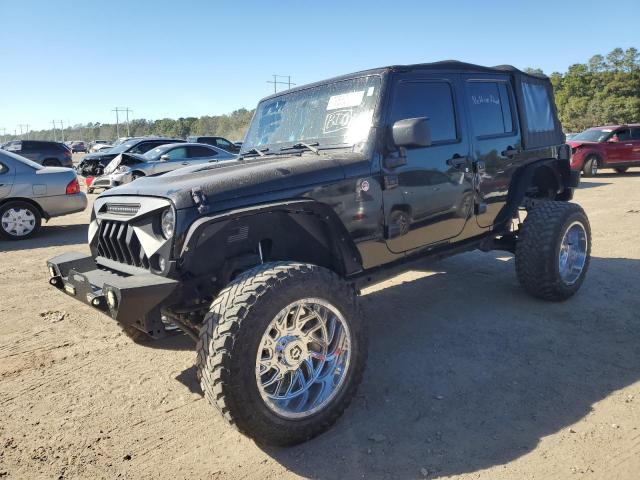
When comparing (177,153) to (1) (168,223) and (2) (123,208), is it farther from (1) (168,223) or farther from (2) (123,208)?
(1) (168,223)

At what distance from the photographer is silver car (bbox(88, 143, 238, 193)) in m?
12.3

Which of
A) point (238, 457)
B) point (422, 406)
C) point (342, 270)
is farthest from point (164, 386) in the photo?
point (422, 406)

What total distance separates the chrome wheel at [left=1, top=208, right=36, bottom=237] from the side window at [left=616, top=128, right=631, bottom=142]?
16.9m

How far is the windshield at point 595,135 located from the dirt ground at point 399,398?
1313cm

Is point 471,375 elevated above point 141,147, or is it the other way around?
point 141,147

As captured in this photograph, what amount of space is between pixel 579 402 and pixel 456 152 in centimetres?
199

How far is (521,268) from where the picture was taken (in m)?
4.56

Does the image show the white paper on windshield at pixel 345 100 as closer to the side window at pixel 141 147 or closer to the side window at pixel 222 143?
the side window at pixel 141 147

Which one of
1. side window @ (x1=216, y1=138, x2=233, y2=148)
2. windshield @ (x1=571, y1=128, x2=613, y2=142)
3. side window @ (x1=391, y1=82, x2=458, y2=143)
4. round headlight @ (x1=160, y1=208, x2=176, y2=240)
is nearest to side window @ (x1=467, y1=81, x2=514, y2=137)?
side window @ (x1=391, y1=82, x2=458, y2=143)

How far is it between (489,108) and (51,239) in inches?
295

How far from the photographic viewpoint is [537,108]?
4.96m

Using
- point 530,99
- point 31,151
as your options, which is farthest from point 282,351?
point 31,151

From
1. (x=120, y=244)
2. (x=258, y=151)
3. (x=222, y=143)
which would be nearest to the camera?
(x=120, y=244)

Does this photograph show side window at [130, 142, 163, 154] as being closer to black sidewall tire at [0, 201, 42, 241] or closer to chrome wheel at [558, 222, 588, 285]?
black sidewall tire at [0, 201, 42, 241]
